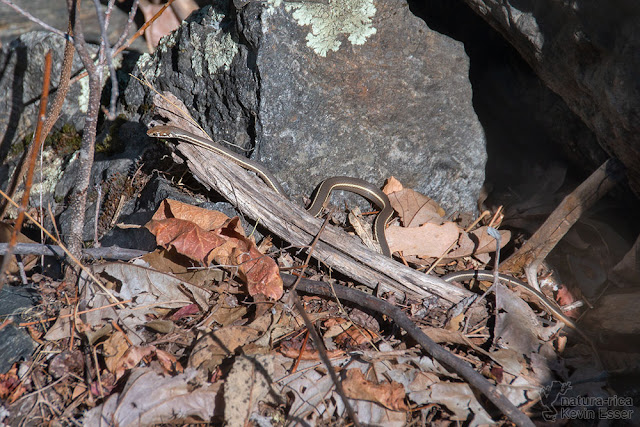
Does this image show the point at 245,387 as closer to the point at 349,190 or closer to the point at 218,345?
the point at 218,345

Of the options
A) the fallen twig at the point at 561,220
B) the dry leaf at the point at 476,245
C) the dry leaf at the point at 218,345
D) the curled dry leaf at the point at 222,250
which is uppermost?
the fallen twig at the point at 561,220

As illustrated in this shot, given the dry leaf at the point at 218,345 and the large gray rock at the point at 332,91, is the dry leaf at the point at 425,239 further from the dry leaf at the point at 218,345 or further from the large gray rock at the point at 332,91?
the dry leaf at the point at 218,345

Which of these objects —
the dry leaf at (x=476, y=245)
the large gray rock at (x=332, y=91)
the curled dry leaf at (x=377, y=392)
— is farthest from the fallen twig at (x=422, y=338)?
the large gray rock at (x=332, y=91)

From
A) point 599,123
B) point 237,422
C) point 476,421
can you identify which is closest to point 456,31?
point 599,123

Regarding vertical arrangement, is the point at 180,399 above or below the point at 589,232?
below

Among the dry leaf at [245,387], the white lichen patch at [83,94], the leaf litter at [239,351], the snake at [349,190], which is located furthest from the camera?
the white lichen patch at [83,94]

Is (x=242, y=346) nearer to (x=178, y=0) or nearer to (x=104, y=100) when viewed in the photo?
(x=104, y=100)

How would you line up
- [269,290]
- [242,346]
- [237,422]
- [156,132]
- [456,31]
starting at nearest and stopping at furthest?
[237,422] < [242,346] < [269,290] < [156,132] < [456,31]
